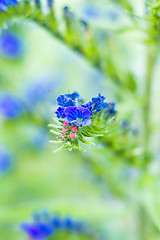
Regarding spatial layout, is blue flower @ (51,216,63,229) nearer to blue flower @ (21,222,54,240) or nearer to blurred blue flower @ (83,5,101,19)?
blue flower @ (21,222,54,240)

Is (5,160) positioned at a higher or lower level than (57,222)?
higher

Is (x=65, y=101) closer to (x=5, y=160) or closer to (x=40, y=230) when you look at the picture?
(x=40, y=230)

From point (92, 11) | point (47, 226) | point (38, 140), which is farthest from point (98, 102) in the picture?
point (38, 140)

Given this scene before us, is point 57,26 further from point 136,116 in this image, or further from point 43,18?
point 136,116

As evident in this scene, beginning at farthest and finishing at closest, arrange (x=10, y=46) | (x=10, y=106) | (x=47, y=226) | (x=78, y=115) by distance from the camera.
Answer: (x=10, y=46), (x=10, y=106), (x=47, y=226), (x=78, y=115)

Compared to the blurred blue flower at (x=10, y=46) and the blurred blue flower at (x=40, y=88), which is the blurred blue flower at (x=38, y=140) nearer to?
the blurred blue flower at (x=40, y=88)

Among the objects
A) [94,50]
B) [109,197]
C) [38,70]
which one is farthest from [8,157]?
[94,50]

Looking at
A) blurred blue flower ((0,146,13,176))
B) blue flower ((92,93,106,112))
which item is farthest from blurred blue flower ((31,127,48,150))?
blue flower ((92,93,106,112))
